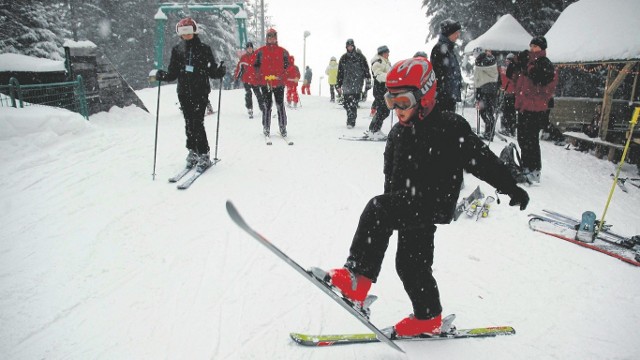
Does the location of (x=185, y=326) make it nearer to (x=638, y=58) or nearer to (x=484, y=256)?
(x=484, y=256)

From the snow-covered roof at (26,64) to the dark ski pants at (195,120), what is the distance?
753 cm

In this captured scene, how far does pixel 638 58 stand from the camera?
29.3 feet

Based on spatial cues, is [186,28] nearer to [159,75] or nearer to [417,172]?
[159,75]

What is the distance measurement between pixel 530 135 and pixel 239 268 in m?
5.53

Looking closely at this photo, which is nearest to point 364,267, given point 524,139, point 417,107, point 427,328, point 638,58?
point 427,328

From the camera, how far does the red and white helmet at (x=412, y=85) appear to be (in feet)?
6.97

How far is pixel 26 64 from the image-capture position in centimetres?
1033

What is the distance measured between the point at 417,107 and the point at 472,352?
1.79 m

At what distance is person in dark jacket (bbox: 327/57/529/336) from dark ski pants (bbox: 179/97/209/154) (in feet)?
15.2

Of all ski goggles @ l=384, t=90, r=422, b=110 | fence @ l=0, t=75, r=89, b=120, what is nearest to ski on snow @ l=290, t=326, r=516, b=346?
ski goggles @ l=384, t=90, r=422, b=110

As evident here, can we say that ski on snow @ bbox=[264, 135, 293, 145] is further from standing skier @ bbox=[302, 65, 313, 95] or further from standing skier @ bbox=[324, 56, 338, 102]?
standing skier @ bbox=[302, 65, 313, 95]

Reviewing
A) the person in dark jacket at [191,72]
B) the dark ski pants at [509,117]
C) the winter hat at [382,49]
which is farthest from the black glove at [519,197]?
the dark ski pants at [509,117]

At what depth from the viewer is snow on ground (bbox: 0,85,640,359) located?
2.59 m

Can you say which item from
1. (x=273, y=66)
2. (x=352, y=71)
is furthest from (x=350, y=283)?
(x=352, y=71)
